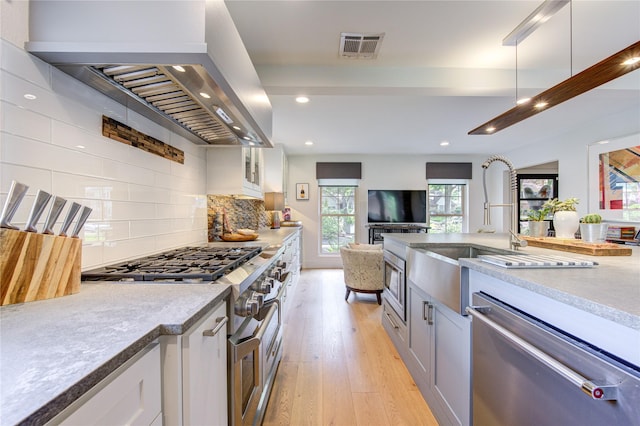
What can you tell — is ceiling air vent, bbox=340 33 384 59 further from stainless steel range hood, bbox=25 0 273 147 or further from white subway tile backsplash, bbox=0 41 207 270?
white subway tile backsplash, bbox=0 41 207 270

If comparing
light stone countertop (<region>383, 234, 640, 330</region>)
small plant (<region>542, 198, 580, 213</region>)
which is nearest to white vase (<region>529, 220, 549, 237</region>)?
small plant (<region>542, 198, 580, 213</region>)

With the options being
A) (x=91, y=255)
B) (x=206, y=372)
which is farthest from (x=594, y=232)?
(x=91, y=255)

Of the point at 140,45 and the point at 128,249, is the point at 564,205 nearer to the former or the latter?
the point at 140,45

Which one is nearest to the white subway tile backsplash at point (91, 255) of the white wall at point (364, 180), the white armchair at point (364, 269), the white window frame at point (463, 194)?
the white armchair at point (364, 269)

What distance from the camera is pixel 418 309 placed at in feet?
6.19

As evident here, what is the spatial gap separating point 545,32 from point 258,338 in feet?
8.89

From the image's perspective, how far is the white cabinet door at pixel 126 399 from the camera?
0.47 metres

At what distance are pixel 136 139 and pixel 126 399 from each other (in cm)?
126

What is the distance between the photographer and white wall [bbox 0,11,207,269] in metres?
0.89

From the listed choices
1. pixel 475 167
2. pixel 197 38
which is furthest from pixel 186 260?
pixel 475 167

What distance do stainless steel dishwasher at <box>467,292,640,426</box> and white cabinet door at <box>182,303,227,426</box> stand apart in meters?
0.98

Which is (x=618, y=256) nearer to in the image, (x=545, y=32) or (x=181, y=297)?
(x=545, y=32)

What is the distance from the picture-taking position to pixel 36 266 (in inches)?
32.7

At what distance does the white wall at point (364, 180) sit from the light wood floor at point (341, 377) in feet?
9.20
